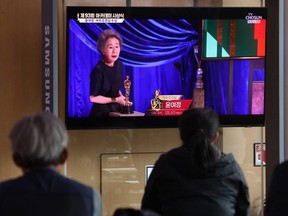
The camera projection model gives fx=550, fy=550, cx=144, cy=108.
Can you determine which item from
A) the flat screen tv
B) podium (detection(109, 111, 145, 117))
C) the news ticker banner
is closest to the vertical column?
the flat screen tv

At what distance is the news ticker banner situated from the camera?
537 centimetres

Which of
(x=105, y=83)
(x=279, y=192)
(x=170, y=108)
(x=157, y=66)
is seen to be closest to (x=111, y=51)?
(x=105, y=83)

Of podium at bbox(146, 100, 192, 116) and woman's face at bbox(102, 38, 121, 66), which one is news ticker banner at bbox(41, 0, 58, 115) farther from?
podium at bbox(146, 100, 192, 116)

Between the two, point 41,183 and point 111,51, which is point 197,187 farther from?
point 111,51

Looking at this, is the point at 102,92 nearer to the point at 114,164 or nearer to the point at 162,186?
the point at 114,164

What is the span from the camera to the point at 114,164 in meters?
6.20

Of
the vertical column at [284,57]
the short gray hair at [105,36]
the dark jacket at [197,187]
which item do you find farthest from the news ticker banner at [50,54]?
the vertical column at [284,57]

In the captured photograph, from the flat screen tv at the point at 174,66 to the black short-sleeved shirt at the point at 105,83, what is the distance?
0.05ft

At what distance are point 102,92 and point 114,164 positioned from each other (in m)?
0.99

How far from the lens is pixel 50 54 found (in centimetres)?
539

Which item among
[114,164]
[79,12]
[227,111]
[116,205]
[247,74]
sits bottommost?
[116,205]

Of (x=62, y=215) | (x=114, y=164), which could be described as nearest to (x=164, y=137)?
(x=114, y=164)

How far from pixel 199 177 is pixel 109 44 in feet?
8.51

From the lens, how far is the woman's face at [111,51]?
5.62m
